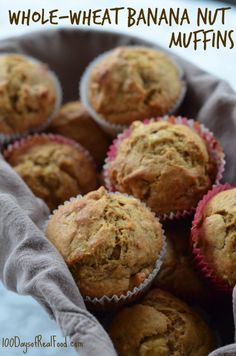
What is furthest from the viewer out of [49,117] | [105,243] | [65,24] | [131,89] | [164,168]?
[65,24]

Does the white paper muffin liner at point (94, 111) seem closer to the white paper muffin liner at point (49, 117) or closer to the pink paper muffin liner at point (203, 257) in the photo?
the white paper muffin liner at point (49, 117)

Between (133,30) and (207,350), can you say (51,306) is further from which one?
(133,30)

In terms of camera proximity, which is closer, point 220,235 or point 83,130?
point 220,235

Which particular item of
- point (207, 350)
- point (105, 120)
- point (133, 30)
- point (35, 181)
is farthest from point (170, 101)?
point (133, 30)

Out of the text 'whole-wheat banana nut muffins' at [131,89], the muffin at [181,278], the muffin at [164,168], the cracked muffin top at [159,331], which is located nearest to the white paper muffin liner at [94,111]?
the text 'whole-wheat banana nut muffins' at [131,89]

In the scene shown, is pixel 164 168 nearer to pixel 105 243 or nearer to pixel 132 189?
pixel 132 189

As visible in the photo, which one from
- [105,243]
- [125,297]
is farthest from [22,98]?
[125,297]

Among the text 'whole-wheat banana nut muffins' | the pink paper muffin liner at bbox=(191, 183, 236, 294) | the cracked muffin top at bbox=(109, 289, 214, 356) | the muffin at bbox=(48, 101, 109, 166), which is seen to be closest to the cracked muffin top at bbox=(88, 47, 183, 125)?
the text 'whole-wheat banana nut muffins'
